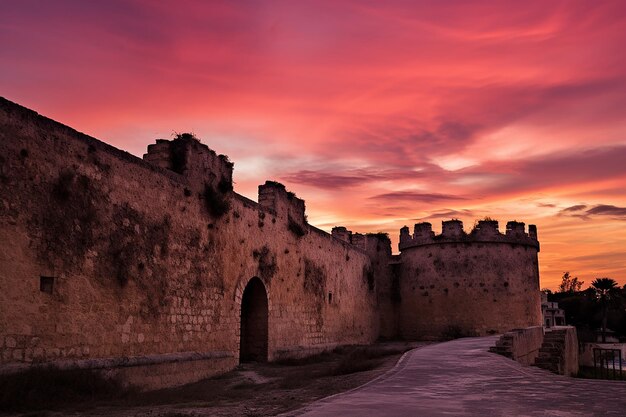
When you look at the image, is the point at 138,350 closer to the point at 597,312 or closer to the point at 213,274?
the point at 213,274

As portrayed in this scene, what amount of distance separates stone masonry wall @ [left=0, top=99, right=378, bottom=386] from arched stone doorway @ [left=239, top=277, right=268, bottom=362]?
0.94 feet

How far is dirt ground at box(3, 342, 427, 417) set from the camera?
774 centimetres

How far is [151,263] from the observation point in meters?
12.0

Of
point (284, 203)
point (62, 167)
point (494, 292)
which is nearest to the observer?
point (62, 167)

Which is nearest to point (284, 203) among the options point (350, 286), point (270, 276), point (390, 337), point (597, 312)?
point (270, 276)

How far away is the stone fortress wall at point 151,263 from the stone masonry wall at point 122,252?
25 millimetres

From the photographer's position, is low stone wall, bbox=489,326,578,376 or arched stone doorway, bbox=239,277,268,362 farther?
arched stone doorway, bbox=239,277,268,362

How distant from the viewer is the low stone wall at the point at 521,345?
45.6 feet

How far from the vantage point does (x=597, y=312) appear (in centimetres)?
6197

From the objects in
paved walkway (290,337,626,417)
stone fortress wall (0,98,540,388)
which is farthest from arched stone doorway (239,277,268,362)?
paved walkway (290,337,626,417)

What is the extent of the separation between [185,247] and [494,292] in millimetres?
17658

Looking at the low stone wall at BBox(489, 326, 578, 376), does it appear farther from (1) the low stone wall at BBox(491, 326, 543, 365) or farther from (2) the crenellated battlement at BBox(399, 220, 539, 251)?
(2) the crenellated battlement at BBox(399, 220, 539, 251)

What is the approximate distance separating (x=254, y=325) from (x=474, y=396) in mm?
10550

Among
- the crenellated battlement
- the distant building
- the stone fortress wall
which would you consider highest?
the crenellated battlement
